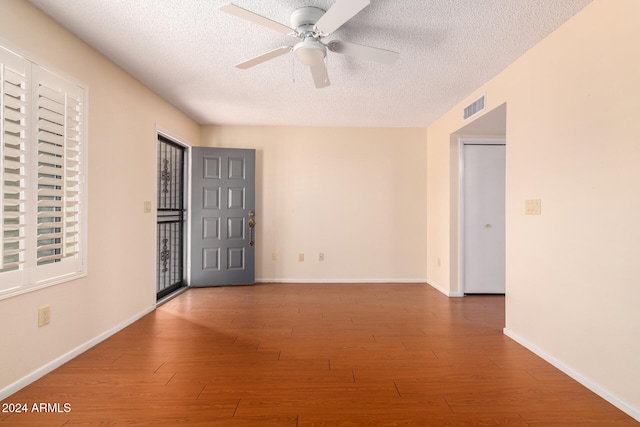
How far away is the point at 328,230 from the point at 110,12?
3517 millimetres

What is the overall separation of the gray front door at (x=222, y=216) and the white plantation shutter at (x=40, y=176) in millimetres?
2063

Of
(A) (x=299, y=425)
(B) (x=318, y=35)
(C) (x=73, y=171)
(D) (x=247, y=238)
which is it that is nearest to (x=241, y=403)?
(A) (x=299, y=425)

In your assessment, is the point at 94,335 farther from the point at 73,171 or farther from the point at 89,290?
the point at 73,171

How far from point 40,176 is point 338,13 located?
2.20 m

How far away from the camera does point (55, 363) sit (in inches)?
84.4

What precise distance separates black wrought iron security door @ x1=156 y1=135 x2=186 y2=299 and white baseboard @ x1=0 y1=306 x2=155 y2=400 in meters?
1.12

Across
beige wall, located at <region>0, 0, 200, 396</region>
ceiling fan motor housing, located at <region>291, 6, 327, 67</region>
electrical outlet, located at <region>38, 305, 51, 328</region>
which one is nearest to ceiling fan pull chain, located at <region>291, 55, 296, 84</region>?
ceiling fan motor housing, located at <region>291, 6, 327, 67</region>

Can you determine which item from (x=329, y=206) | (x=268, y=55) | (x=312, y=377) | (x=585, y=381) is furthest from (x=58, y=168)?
(x=585, y=381)

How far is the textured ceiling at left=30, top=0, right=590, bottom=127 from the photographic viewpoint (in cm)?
201

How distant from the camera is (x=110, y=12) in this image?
205cm

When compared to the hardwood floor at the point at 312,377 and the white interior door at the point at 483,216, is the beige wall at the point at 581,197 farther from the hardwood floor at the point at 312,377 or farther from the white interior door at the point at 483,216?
the white interior door at the point at 483,216

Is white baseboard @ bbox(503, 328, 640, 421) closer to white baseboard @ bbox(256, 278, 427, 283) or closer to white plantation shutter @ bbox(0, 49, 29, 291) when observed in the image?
white baseboard @ bbox(256, 278, 427, 283)

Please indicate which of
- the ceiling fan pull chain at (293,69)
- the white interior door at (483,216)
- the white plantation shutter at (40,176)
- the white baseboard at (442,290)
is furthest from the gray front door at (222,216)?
the white interior door at (483,216)

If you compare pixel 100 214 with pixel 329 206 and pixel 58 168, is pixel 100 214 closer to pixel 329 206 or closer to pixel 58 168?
pixel 58 168
